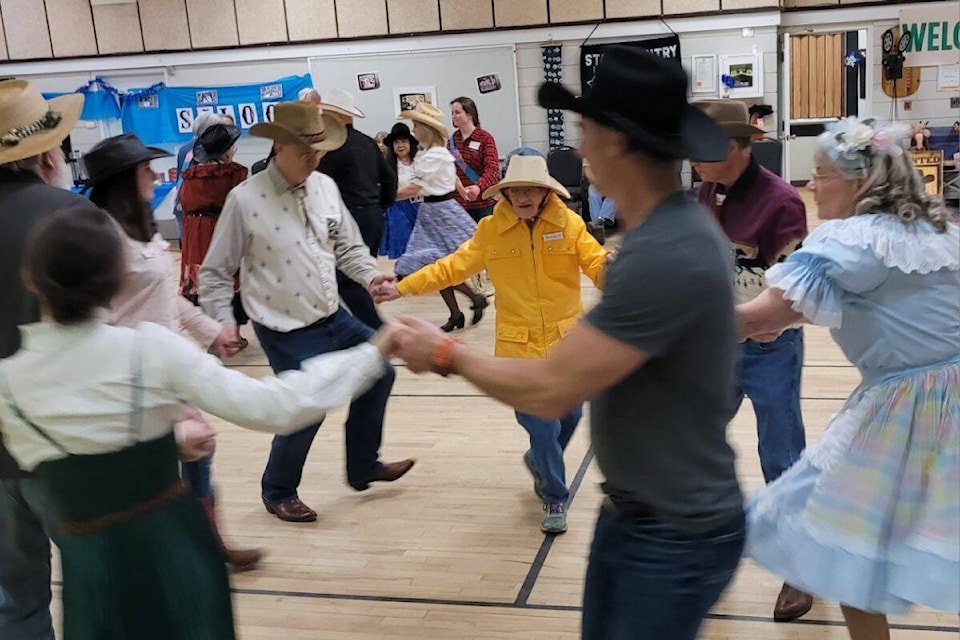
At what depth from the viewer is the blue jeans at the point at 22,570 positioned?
2336 mm

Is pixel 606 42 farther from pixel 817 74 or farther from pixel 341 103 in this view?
pixel 341 103

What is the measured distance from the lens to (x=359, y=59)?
1326 cm

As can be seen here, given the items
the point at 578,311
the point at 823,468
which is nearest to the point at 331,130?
the point at 578,311

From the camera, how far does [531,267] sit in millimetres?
3496

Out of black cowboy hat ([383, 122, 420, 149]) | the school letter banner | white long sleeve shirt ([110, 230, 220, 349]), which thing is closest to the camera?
white long sleeve shirt ([110, 230, 220, 349])

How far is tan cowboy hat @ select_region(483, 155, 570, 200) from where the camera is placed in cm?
340

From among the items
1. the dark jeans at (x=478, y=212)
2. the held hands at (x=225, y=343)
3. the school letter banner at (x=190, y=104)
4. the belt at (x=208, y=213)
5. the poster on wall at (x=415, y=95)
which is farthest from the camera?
the school letter banner at (x=190, y=104)

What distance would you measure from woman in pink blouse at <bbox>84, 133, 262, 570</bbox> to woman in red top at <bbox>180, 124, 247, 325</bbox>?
279 centimetres

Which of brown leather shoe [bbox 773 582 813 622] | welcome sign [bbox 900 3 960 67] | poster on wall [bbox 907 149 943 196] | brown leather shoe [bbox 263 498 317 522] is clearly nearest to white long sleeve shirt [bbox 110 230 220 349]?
brown leather shoe [bbox 263 498 317 522]

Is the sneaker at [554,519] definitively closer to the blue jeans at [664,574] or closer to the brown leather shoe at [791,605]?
the brown leather shoe at [791,605]

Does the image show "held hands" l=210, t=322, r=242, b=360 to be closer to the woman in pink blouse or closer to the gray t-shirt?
the woman in pink blouse

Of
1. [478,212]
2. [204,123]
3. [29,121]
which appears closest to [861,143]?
[29,121]

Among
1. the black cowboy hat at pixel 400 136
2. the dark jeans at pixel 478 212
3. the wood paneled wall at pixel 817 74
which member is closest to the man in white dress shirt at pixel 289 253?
the dark jeans at pixel 478 212

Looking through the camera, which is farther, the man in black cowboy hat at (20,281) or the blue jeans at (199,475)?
the blue jeans at (199,475)
